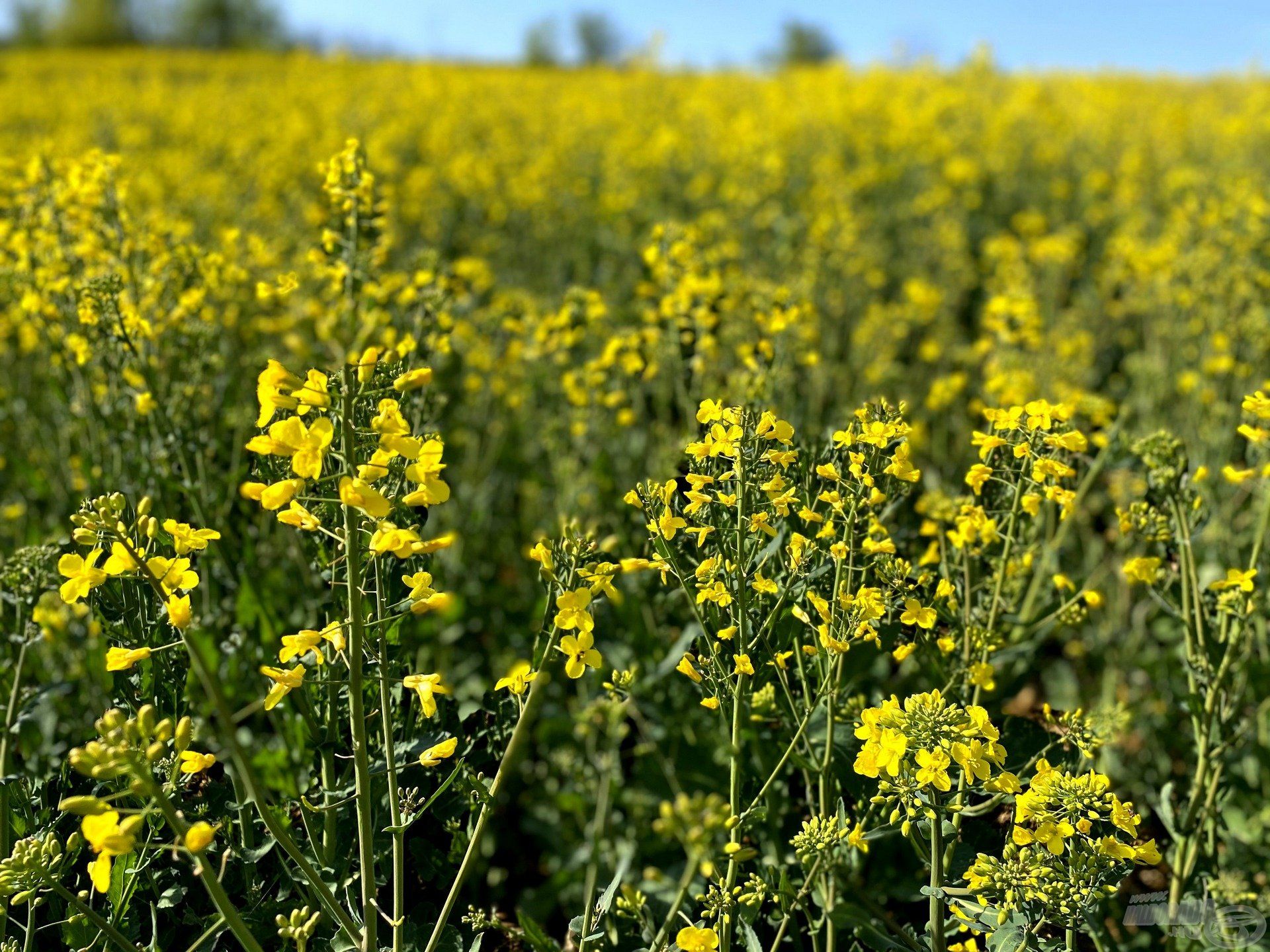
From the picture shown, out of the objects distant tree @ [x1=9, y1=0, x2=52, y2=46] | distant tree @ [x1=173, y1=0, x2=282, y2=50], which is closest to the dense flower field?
distant tree @ [x1=9, y1=0, x2=52, y2=46]

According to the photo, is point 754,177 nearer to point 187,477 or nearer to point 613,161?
point 613,161

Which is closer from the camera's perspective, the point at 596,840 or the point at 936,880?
the point at 936,880

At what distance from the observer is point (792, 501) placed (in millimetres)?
1627

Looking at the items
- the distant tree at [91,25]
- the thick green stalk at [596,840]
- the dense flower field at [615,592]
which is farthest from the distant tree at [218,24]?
the thick green stalk at [596,840]

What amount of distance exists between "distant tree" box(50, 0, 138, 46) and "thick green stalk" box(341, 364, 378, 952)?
51537 mm

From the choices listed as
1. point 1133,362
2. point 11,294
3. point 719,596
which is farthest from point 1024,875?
point 1133,362

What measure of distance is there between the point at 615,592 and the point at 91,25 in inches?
2167

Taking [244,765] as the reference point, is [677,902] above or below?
below

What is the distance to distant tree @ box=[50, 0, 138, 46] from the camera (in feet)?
144

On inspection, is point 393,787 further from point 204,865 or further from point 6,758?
point 6,758

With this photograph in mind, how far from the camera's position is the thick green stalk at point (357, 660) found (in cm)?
121

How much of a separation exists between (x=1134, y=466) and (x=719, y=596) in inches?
74.0

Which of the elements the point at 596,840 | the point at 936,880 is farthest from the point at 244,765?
the point at 596,840

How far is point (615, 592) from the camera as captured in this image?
1398 millimetres
